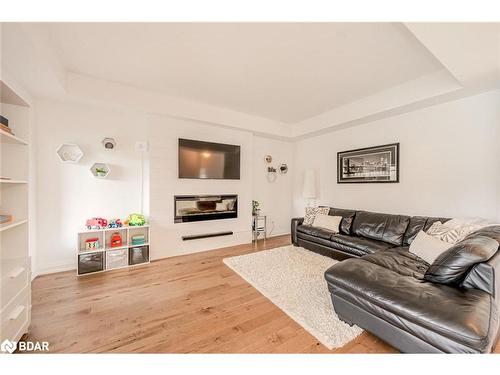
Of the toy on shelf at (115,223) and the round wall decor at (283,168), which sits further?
the round wall decor at (283,168)

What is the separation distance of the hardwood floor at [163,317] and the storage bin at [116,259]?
5.6 inches

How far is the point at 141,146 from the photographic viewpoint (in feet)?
10.7

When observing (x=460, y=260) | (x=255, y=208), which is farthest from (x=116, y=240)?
(x=460, y=260)

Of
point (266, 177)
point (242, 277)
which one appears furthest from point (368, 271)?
point (266, 177)

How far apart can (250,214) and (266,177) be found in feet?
3.31

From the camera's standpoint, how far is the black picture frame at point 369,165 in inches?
129

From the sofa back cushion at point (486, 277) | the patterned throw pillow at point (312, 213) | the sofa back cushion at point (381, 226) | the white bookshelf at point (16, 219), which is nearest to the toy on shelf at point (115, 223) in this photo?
the white bookshelf at point (16, 219)

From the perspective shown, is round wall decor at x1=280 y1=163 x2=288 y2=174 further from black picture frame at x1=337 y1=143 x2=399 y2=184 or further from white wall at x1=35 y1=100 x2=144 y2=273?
white wall at x1=35 y1=100 x2=144 y2=273

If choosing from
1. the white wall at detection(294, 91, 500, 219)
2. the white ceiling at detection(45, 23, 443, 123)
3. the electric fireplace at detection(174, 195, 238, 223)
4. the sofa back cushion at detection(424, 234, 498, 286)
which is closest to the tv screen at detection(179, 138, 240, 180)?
the electric fireplace at detection(174, 195, 238, 223)

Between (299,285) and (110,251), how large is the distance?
102 inches

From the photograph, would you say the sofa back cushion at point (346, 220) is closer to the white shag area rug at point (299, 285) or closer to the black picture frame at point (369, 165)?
the white shag area rug at point (299, 285)

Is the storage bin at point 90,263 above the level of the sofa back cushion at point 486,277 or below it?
below

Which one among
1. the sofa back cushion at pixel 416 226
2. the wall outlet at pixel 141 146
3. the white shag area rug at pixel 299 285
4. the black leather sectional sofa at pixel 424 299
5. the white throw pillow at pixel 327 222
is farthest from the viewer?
the white throw pillow at pixel 327 222
